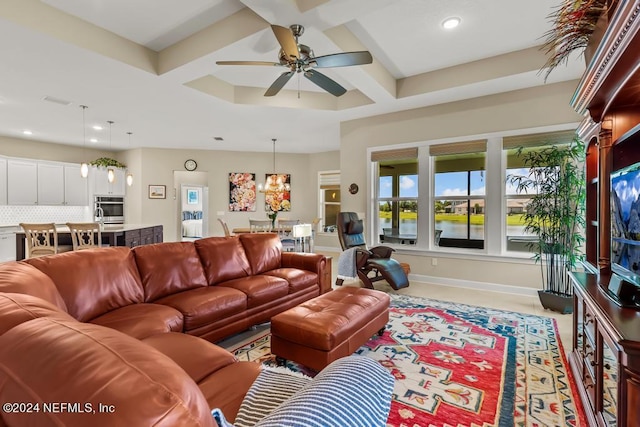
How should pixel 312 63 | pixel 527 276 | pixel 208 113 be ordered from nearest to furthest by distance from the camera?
pixel 312 63, pixel 527 276, pixel 208 113

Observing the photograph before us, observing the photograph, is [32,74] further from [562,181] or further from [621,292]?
[562,181]

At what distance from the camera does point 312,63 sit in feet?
9.19

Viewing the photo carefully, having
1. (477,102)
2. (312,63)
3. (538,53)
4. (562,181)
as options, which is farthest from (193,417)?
(477,102)

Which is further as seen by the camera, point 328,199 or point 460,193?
point 328,199

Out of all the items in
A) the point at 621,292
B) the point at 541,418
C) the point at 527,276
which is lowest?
the point at 541,418

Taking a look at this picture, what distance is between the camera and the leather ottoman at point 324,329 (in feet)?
6.61

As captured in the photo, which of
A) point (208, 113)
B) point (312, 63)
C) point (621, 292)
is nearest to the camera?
point (621, 292)

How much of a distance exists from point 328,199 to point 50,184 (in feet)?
22.2

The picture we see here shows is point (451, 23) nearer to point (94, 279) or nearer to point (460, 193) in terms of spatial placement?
point (460, 193)

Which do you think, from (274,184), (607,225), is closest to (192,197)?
(274,184)

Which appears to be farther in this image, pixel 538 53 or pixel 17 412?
pixel 538 53

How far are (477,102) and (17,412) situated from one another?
5.25 m

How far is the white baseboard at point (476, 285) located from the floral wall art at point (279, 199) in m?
4.53

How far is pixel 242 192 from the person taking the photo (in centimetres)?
854
